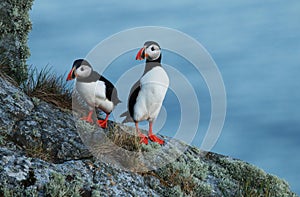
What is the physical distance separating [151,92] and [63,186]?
258cm

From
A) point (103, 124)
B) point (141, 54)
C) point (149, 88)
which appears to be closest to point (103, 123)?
point (103, 124)

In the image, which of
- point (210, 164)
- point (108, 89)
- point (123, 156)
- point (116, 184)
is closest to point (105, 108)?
point (108, 89)

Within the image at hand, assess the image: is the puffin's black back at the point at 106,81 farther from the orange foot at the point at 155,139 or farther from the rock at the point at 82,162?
the orange foot at the point at 155,139

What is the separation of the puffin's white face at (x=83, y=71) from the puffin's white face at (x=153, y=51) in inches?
45.8

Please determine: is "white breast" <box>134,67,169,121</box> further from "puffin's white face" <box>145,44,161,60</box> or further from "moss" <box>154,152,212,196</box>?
"moss" <box>154,152,212,196</box>

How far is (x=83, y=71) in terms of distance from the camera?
9.71 meters

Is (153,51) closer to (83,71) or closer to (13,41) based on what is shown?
(83,71)

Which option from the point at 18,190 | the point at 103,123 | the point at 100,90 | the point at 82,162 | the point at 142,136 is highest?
the point at 100,90

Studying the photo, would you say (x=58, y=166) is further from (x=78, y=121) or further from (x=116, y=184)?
(x=78, y=121)

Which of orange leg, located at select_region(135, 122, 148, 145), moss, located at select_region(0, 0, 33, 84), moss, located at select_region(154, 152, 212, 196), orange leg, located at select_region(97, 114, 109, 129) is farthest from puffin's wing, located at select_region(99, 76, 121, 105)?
moss, located at select_region(0, 0, 33, 84)

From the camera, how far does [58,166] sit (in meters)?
8.37

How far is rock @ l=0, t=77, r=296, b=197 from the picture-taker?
25.9ft

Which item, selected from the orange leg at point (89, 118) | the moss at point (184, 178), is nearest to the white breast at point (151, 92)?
the orange leg at point (89, 118)

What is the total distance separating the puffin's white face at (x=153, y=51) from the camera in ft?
30.7
